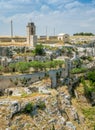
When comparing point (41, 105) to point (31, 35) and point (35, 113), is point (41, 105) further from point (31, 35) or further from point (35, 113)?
point (31, 35)

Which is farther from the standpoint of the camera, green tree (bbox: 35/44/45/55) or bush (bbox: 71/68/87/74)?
green tree (bbox: 35/44/45/55)

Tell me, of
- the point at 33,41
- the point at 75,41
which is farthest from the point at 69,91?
the point at 75,41

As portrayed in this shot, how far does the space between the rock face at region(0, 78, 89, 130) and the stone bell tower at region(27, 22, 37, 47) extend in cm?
2438

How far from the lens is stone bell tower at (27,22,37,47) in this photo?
61.3 meters

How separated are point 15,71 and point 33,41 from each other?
59.8 ft

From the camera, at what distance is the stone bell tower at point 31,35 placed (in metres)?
61.3

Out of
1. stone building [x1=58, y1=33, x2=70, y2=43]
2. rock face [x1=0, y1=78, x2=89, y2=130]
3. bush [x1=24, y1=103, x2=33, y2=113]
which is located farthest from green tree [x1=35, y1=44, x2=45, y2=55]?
bush [x1=24, y1=103, x2=33, y2=113]

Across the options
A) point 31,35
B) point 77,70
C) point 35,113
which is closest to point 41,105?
point 35,113

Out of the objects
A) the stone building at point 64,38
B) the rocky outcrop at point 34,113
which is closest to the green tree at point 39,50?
the stone building at point 64,38

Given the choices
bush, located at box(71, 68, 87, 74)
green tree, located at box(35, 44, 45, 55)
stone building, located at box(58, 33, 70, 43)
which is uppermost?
stone building, located at box(58, 33, 70, 43)

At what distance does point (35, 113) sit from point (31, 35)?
30.0 m

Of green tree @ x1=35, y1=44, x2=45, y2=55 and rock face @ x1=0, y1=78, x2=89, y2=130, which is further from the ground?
green tree @ x1=35, y1=44, x2=45, y2=55

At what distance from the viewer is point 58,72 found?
4662 cm

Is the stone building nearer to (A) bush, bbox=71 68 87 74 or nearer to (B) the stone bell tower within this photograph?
(B) the stone bell tower
